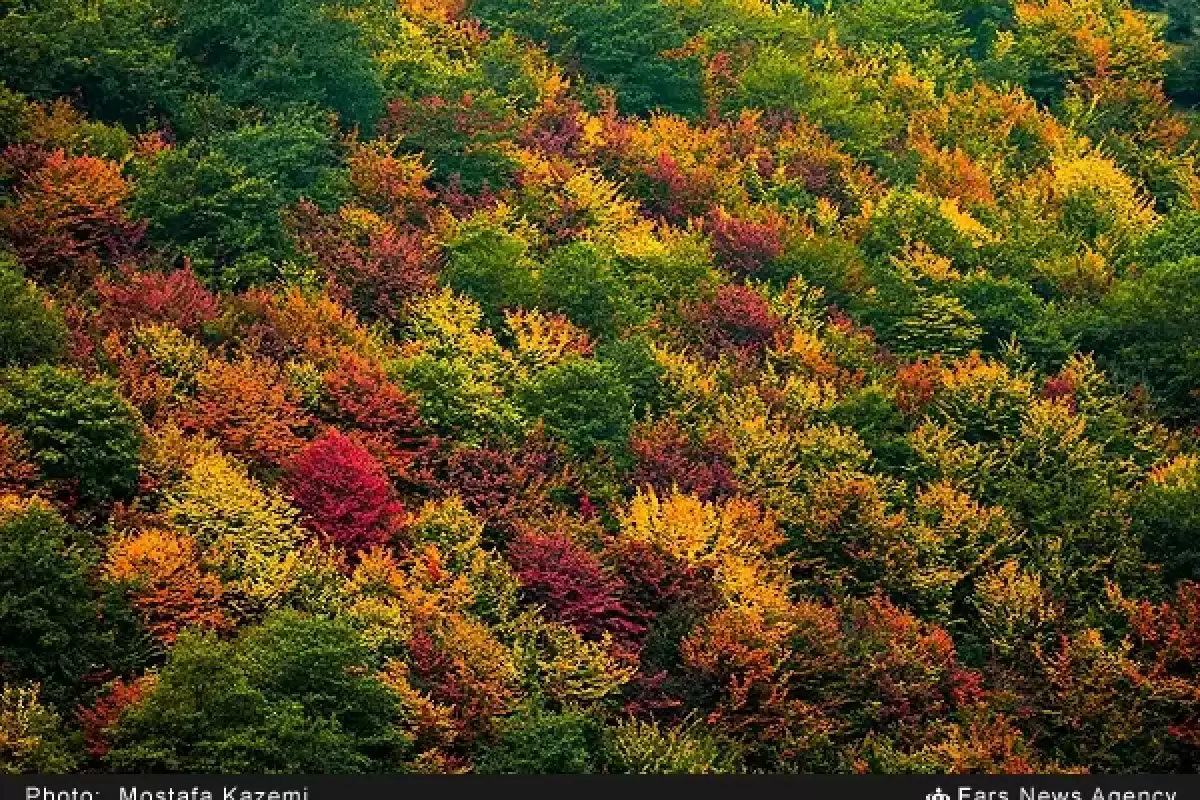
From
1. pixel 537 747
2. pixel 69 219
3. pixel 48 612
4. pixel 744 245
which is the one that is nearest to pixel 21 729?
pixel 48 612

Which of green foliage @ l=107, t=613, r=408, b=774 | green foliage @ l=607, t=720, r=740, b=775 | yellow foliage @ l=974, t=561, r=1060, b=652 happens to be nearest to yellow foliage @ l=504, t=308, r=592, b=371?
yellow foliage @ l=974, t=561, r=1060, b=652

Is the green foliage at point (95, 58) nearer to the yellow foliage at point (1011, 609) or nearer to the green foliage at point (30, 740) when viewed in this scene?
the green foliage at point (30, 740)

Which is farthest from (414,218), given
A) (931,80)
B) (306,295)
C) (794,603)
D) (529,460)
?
(931,80)

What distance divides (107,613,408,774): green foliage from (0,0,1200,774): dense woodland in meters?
0.13

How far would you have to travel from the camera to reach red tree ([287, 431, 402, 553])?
66.7m

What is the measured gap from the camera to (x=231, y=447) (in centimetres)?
6800

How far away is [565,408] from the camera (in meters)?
74.5

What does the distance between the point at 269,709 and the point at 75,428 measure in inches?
397

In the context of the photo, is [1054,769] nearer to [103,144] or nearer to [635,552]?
[635,552]

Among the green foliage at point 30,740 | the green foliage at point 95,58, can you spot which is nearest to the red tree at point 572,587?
the green foliage at point 30,740

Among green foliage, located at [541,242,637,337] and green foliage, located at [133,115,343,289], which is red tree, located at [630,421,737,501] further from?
green foliage, located at [133,115,343,289]

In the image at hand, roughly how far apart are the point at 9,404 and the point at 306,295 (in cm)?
1625

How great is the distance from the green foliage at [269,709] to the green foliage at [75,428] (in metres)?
6.08

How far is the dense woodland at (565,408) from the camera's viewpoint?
62.2 meters
